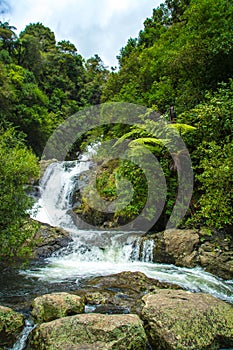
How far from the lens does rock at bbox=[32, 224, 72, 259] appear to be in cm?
908

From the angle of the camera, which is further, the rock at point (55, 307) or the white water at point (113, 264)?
the white water at point (113, 264)

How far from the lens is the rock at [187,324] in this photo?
3355mm

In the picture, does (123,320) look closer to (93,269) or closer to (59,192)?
(93,269)

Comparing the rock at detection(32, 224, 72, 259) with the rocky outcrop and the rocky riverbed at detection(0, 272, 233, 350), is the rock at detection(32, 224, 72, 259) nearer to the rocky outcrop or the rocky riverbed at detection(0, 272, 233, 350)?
the rocky outcrop

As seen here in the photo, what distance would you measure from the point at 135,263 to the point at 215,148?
13.7ft

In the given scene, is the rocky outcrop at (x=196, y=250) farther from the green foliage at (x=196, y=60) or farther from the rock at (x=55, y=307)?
the green foliage at (x=196, y=60)

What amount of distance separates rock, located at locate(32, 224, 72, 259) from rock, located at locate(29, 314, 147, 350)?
5.72 m

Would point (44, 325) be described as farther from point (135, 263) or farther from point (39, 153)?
point (39, 153)

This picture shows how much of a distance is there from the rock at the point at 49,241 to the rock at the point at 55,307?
4.85 m

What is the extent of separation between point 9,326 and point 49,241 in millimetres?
5907

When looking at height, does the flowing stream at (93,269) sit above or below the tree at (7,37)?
below

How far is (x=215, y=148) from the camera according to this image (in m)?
6.68

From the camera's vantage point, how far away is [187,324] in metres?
3.51

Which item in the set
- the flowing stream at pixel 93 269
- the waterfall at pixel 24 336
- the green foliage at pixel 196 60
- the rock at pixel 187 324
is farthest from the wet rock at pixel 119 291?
the green foliage at pixel 196 60
